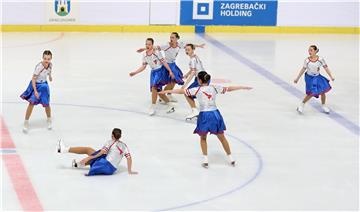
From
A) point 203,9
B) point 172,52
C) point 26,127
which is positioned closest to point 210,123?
point 26,127

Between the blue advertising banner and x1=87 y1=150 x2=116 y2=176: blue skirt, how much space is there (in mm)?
14453

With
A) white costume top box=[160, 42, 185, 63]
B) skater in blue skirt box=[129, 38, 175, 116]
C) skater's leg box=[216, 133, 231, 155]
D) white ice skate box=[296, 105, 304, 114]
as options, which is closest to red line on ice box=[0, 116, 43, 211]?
skater's leg box=[216, 133, 231, 155]

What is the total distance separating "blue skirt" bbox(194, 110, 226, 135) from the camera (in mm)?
10766

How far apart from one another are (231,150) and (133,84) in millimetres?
5369

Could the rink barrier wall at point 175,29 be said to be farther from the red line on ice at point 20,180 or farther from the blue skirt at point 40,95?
the red line on ice at point 20,180

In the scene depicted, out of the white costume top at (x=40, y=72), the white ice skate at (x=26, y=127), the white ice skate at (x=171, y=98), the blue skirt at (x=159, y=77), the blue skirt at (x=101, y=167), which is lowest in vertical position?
the blue skirt at (x=101, y=167)

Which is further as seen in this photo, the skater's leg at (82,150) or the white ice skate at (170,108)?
the white ice skate at (170,108)

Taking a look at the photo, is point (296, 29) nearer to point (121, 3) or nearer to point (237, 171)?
point (121, 3)

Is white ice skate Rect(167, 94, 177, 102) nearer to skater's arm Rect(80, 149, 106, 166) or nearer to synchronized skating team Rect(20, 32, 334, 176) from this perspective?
synchronized skating team Rect(20, 32, 334, 176)

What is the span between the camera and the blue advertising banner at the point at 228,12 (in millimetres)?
24531

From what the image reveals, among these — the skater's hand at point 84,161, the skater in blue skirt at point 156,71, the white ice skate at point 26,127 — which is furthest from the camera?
the skater in blue skirt at point 156,71

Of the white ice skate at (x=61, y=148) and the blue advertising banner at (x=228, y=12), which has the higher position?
the blue advertising banner at (x=228, y=12)

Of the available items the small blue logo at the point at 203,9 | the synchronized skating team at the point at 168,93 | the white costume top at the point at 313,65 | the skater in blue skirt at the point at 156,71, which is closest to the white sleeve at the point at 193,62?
the synchronized skating team at the point at 168,93

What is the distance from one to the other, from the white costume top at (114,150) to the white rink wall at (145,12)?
13.8 meters
